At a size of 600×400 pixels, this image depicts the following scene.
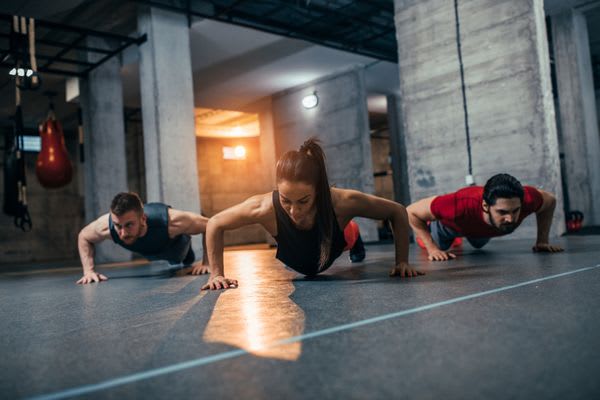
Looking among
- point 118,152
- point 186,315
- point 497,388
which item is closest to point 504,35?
point 186,315

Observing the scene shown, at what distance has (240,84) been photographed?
12.4 m

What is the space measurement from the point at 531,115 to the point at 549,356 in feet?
18.9

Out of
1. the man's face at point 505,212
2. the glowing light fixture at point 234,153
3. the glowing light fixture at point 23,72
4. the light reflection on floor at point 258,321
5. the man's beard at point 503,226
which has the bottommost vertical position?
the light reflection on floor at point 258,321

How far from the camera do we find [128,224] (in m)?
4.06

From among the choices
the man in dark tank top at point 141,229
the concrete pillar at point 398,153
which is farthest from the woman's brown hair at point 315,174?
the concrete pillar at point 398,153

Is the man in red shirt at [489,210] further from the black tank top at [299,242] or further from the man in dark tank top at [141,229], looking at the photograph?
the man in dark tank top at [141,229]

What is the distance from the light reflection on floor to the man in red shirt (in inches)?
66.8

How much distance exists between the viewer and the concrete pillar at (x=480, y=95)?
6.32m

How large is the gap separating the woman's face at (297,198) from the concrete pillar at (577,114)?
9.49 metres

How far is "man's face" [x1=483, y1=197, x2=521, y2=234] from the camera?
3.59 m

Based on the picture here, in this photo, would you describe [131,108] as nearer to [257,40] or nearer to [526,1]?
[257,40]

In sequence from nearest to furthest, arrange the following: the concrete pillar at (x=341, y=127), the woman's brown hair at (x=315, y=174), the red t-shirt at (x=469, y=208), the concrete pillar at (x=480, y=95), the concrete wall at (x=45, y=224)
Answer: the woman's brown hair at (x=315, y=174) < the red t-shirt at (x=469, y=208) < the concrete pillar at (x=480, y=95) < the concrete pillar at (x=341, y=127) < the concrete wall at (x=45, y=224)

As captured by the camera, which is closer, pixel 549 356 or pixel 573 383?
pixel 573 383

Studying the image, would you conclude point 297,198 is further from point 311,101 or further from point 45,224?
point 45,224
